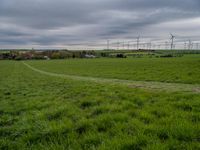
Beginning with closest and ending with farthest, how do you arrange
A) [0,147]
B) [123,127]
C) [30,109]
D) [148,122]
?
[0,147] → [123,127] → [148,122] → [30,109]

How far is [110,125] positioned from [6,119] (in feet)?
12.1

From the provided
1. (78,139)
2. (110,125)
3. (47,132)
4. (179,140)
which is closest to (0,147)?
(47,132)

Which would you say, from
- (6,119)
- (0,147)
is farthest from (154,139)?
(6,119)

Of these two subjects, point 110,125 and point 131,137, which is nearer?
point 131,137

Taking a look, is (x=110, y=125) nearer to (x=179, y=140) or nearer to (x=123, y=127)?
(x=123, y=127)

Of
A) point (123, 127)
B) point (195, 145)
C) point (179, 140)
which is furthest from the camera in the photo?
point (123, 127)

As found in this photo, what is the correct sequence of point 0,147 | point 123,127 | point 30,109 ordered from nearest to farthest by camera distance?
1. point 0,147
2. point 123,127
3. point 30,109

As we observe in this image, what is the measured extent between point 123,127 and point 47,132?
2016 mm

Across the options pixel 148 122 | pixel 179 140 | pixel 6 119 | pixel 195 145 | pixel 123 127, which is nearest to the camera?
pixel 195 145

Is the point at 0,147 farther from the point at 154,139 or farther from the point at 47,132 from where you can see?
the point at 154,139

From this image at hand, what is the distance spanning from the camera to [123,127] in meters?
5.30

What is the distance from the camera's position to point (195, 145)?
4059 mm

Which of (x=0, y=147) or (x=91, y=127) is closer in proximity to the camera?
(x=0, y=147)

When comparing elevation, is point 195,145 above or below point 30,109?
above
